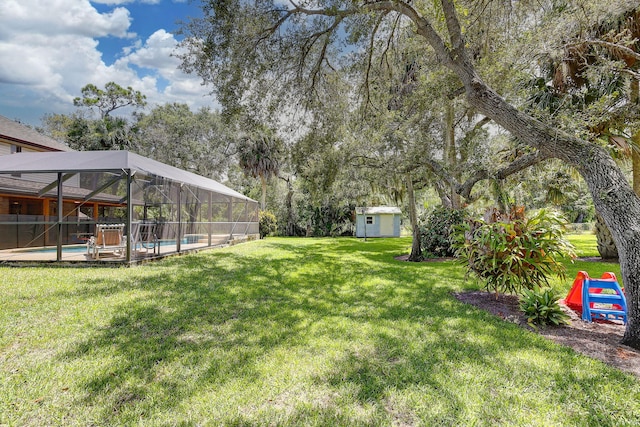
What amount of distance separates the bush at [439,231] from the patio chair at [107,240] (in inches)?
419

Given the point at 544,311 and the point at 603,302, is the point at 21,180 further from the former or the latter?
the point at 603,302

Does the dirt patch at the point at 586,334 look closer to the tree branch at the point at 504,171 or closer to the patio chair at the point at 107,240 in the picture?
the tree branch at the point at 504,171

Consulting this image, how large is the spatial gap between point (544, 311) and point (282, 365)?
368 centimetres

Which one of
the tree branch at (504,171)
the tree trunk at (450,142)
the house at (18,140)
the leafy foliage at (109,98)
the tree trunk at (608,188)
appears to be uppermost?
the leafy foliage at (109,98)

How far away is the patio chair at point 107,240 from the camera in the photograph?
8805mm

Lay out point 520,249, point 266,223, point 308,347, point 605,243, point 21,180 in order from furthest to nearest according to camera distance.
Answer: point 266,223
point 21,180
point 605,243
point 520,249
point 308,347

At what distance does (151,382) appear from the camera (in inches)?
102

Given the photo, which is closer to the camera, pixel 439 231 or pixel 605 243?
pixel 605 243

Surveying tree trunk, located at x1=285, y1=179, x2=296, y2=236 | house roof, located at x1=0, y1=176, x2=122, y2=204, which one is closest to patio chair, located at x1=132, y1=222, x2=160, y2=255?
house roof, located at x1=0, y1=176, x2=122, y2=204

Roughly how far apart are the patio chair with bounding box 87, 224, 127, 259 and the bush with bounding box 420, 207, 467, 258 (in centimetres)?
1064

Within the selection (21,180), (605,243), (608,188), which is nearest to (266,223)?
(21,180)

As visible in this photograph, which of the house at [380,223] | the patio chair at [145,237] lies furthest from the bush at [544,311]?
the house at [380,223]

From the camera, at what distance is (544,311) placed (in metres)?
4.10

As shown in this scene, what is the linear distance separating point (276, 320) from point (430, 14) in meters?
6.72
